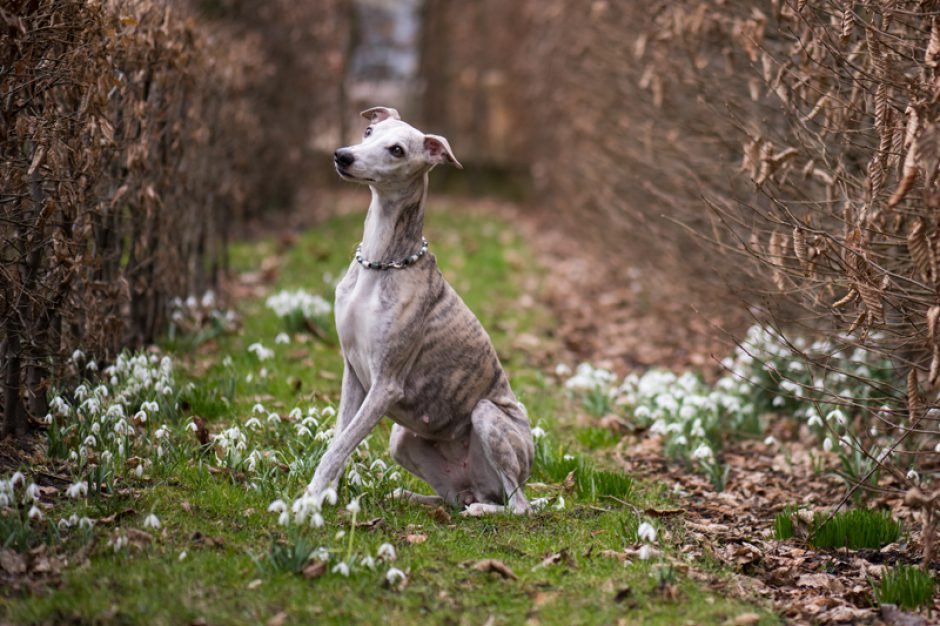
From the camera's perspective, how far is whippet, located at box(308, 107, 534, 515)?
4.48 meters

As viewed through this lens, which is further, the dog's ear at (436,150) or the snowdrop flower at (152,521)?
the dog's ear at (436,150)

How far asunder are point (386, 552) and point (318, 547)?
0.27m

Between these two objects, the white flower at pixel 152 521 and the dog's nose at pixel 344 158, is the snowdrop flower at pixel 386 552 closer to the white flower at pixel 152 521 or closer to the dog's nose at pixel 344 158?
the white flower at pixel 152 521

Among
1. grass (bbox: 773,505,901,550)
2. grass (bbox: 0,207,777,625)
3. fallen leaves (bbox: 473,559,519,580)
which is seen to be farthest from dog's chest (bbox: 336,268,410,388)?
grass (bbox: 773,505,901,550)

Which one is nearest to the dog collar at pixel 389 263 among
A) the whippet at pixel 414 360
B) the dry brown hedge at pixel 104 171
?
the whippet at pixel 414 360

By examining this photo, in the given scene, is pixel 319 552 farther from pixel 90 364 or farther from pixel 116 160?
pixel 116 160

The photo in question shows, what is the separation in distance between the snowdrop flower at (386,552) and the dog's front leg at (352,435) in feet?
1.73

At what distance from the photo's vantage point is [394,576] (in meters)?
3.91

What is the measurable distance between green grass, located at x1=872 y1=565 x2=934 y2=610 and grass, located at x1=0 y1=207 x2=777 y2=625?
0.54 m

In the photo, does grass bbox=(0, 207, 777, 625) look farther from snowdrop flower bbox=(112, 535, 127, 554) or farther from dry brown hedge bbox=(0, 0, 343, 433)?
dry brown hedge bbox=(0, 0, 343, 433)

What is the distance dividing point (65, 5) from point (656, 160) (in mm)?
6568

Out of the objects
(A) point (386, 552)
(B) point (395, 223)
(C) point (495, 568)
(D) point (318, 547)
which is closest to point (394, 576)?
(A) point (386, 552)

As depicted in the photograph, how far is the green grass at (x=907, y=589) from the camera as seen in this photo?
410 centimetres

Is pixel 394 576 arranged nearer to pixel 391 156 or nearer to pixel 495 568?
pixel 495 568
